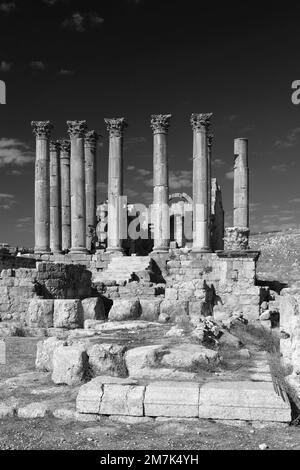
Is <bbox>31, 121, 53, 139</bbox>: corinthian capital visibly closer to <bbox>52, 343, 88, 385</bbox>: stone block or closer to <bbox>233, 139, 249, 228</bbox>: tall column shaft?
<bbox>233, 139, 249, 228</bbox>: tall column shaft

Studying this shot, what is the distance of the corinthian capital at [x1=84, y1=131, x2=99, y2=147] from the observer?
36719mm

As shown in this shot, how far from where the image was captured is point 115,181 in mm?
33188

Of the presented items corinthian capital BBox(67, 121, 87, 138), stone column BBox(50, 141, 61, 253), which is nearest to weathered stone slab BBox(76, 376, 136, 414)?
corinthian capital BBox(67, 121, 87, 138)

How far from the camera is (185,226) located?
48.5 meters

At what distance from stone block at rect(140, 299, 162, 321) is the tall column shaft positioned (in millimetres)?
16269

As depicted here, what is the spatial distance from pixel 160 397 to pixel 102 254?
2510 centimetres

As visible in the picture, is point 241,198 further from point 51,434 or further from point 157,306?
point 51,434

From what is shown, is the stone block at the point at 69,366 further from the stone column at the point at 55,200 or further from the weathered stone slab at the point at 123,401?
the stone column at the point at 55,200

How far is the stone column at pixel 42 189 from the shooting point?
3312 cm

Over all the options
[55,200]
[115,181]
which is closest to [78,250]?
[115,181]

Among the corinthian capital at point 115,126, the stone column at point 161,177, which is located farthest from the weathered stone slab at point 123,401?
the corinthian capital at point 115,126

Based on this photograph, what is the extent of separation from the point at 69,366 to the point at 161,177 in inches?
968

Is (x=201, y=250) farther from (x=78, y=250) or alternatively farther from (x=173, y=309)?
(x=173, y=309)

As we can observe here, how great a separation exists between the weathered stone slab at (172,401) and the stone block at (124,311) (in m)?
8.84
